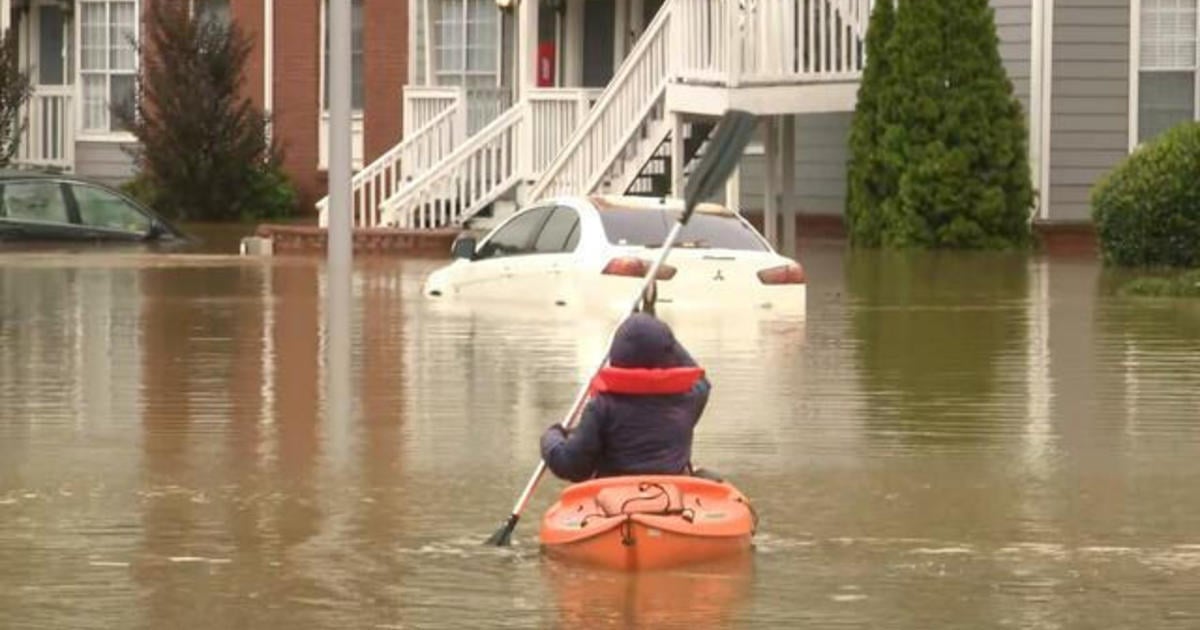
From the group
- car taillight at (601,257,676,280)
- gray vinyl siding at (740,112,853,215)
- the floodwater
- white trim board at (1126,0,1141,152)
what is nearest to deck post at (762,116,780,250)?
gray vinyl siding at (740,112,853,215)

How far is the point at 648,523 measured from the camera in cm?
1137

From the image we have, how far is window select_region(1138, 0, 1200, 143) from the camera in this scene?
32344 millimetres

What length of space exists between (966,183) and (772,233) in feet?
10.3

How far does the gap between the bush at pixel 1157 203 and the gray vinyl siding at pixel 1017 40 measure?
482 cm

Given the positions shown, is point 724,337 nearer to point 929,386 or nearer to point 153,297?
point 929,386

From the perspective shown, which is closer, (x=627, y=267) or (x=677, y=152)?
(x=627, y=267)

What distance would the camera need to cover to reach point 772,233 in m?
33.0

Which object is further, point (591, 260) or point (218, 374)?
point (591, 260)

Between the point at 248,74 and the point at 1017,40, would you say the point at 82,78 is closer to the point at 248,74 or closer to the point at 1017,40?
the point at 248,74

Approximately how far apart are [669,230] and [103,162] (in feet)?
80.2

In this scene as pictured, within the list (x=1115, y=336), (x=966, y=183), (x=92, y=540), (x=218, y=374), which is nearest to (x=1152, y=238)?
(x=966, y=183)

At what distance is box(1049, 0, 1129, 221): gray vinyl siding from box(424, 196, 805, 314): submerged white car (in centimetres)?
975

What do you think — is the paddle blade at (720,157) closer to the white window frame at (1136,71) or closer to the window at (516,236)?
the window at (516,236)

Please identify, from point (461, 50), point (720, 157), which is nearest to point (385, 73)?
point (461, 50)
